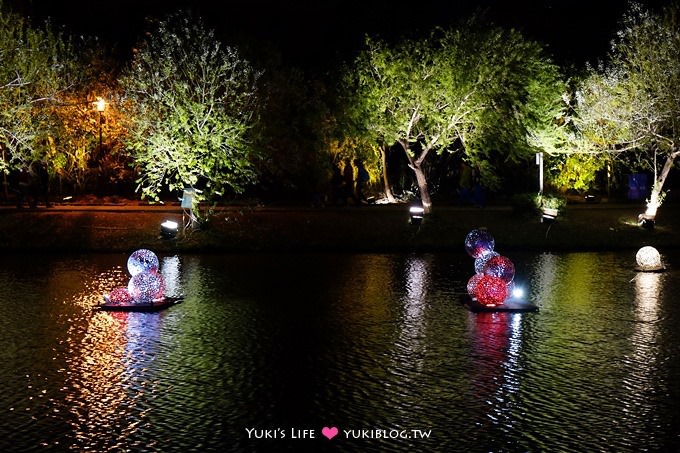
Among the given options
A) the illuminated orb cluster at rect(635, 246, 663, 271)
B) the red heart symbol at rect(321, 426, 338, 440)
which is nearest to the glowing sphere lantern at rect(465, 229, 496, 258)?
the illuminated orb cluster at rect(635, 246, 663, 271)

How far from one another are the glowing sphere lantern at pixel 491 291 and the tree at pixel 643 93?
1790 cm

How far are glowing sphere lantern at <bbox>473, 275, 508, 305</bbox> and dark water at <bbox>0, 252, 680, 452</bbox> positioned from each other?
0.52 metres

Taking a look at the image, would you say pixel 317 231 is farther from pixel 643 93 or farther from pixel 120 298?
pixel 120 298

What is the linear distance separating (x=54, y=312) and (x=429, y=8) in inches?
1602

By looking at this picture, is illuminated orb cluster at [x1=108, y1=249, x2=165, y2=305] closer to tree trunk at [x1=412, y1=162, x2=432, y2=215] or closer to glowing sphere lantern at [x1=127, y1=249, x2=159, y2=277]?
glowing sphere lantern at [x1=127, y1=249, x2=159, y2=277]

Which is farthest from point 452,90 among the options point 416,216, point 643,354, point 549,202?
point 643,354

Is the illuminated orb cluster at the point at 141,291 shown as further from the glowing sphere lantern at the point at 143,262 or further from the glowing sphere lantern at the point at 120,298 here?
the glowing sphere lantern at the point at 143,262

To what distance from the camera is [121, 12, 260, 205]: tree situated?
28953 mm

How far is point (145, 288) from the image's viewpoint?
612 inches

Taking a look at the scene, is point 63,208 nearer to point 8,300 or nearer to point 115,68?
point 115,68

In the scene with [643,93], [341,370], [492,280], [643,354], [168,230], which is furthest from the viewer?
[643,93]

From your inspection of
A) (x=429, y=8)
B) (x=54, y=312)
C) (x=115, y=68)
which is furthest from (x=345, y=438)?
(x=429, y=8)

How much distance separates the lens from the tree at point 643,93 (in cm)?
3086

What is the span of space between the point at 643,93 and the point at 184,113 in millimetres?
16146
